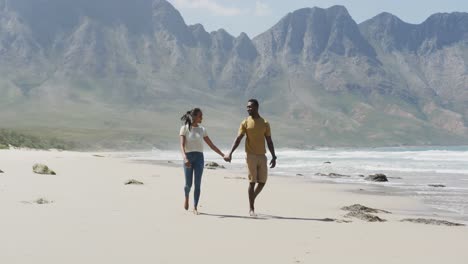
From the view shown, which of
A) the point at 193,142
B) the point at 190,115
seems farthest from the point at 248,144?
the point at 190,115

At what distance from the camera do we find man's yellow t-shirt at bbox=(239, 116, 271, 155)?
10.9 metres

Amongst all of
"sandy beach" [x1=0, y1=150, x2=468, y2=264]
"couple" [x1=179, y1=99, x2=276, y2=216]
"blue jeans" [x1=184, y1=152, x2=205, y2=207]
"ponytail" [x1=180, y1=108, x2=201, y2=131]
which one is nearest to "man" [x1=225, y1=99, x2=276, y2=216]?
"couple" [x1=179, y1=99, x2=276, y2=216]

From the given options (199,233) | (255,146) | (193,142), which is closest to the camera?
(199,233)

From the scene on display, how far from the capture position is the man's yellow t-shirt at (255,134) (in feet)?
35.9

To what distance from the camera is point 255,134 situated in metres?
11.0

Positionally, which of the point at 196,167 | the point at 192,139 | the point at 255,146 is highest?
the point at 192,139

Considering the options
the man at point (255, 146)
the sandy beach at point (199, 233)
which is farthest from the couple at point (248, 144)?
the sandy beach at point (199, 233)

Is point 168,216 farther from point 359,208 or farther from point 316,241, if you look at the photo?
point 359,208

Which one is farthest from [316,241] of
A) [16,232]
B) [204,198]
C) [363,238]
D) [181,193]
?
[181,193]

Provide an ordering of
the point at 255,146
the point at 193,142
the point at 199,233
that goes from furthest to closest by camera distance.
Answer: the point at 193,142, the point at 255,146, the point at 199,233

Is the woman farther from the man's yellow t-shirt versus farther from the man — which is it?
the man's yellow t-shirt

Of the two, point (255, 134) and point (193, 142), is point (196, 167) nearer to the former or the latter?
point (193, 142)

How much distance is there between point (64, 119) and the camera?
628 ft

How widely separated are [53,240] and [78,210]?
9.49 feet
